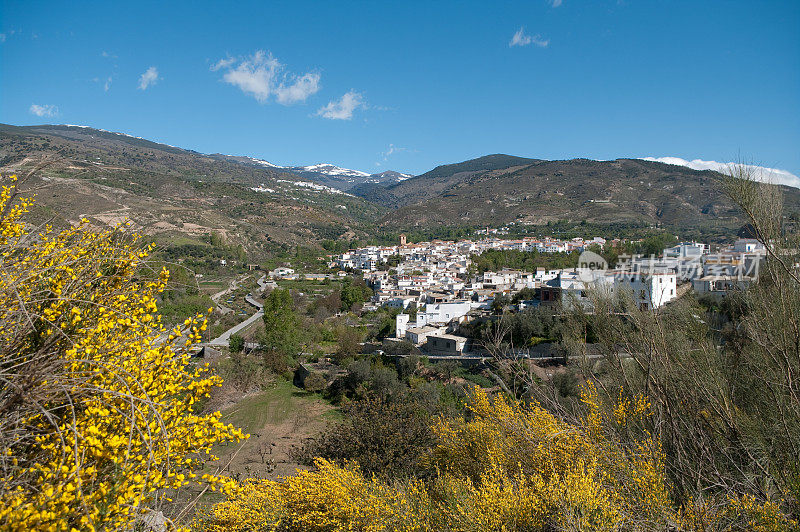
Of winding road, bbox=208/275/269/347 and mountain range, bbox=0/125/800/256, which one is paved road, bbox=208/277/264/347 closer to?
winding road, bbox=208/275/269/347

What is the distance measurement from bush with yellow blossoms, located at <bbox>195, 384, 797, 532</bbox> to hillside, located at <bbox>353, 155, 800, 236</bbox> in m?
65.3

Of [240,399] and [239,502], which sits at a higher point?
[239,502]

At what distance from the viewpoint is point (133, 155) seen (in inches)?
3706

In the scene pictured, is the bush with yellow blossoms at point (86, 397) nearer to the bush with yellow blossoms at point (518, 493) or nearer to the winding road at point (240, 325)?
the bush with yellow blossoms at point (518, 493)

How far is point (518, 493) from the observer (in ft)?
14.9

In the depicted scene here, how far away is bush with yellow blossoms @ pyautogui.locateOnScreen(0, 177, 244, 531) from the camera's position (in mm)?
2113

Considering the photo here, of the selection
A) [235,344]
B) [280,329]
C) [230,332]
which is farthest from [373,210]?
[235,344]

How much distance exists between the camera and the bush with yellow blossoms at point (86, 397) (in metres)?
2.11

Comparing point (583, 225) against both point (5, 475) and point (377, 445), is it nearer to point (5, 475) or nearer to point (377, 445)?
point (377, 445)

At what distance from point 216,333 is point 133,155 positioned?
280ft

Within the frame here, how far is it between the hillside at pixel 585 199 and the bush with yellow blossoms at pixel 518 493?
214 feet

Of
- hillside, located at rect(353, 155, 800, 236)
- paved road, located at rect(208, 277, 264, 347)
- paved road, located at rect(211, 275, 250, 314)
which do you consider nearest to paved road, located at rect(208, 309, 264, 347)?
paved road, located at rect(208, 277, 264, 347)

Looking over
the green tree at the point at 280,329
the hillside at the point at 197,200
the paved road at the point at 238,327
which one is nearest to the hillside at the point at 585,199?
the hillside at the point at 197,200

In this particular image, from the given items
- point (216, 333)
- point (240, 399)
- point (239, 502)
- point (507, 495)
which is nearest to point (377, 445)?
point (239, 502)
